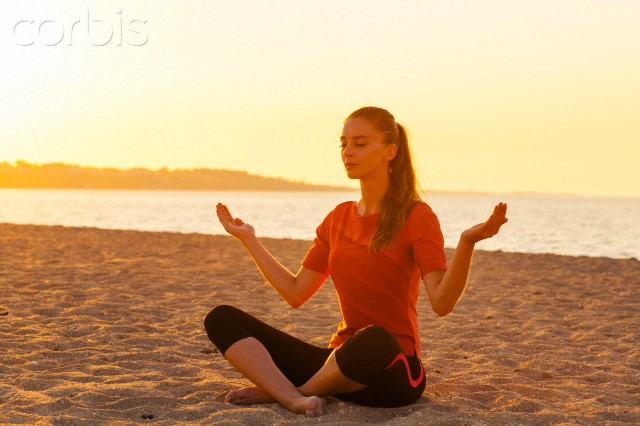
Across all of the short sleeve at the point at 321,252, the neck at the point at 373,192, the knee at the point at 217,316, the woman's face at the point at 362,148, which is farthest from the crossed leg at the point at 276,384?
the woman's face at the point at 362,148

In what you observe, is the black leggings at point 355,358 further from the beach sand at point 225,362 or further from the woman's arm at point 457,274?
the woman's arm at point 457,274

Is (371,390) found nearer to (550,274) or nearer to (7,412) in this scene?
(7,412)

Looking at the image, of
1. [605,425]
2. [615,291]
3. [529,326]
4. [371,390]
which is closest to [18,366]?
[371,390]

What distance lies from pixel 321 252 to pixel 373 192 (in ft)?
1.77

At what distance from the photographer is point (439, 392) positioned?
4418mm

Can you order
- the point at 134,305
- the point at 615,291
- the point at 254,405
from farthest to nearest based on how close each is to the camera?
the point at 615,291, the point at 134,305, the point at 254,405

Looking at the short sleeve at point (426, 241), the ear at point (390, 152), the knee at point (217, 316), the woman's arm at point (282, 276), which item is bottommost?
the knee at point (217, 316)

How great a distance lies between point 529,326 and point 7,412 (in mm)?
5175

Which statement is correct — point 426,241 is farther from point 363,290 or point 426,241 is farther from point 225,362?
point 225,362

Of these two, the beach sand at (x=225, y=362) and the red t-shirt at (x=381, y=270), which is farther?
the beach sand at (x=225, y=362)

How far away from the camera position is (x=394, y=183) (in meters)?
3.79

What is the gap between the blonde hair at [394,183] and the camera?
3.64 metres

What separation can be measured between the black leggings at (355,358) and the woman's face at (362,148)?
0.85 metres

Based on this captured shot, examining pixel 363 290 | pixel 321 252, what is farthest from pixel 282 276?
pixel 363 290
